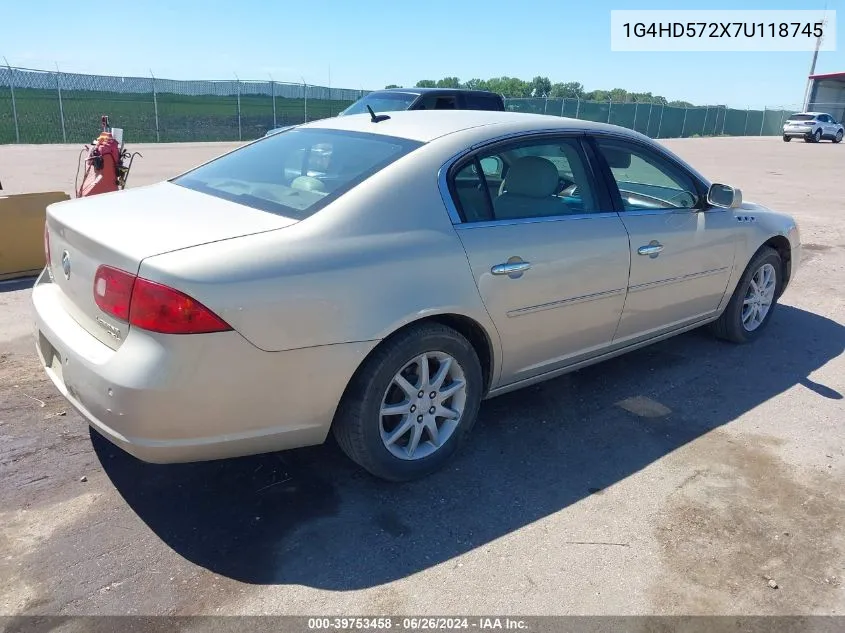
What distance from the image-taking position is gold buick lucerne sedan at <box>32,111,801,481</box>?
255 centimetres

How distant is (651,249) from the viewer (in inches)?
157

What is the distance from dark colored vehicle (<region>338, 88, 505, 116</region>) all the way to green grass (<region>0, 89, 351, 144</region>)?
14.6 metres

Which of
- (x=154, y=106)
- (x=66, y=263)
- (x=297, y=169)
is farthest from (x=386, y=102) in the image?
(x=154, y=106)

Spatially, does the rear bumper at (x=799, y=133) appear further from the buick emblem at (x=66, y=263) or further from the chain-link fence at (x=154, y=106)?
the buick emblem at (x=66, y=263)

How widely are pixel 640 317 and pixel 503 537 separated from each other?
1.81 meters

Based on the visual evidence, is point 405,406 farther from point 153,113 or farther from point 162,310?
point 153,113

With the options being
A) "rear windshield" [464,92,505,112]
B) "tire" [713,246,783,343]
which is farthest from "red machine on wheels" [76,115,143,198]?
"rear windshield" [464,92,505,112]

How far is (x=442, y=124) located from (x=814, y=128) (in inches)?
1674

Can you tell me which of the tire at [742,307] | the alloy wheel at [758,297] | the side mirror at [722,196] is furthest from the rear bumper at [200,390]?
the alloy wheel at [758,297]

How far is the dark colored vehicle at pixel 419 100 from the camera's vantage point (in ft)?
39.6

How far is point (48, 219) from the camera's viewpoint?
3.28 metres

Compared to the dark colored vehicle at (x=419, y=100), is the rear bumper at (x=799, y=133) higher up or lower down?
lower down

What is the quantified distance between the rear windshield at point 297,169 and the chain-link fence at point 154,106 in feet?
70.3

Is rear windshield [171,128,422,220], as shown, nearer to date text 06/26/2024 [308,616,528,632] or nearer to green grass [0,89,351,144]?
date text 06/26/2024 [308,616,528,632]
